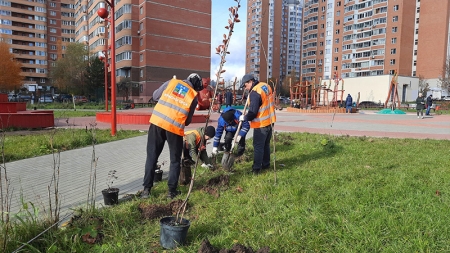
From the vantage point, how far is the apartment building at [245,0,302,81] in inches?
4531

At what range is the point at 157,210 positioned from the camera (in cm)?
356

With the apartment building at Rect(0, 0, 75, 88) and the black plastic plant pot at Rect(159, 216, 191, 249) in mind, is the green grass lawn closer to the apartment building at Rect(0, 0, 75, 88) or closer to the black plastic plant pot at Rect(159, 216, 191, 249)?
the black plastic plant pot at Rect(159, 216, 191, 249)

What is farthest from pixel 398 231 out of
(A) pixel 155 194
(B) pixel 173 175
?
(A) pixel 155 194

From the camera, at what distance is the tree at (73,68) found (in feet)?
154

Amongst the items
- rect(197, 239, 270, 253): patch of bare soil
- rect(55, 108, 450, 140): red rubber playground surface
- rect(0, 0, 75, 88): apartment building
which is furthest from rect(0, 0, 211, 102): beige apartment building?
rect(197, 239, 270, 253): patch of bare soil

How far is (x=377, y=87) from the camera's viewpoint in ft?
188

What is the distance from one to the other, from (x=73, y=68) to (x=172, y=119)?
48585 millimetres

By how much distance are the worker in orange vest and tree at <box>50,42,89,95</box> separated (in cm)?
4695

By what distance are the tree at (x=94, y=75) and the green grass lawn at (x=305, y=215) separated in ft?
152

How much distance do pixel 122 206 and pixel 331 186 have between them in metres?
2.81

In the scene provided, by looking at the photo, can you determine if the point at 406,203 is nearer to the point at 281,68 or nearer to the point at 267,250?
the point at 267,250

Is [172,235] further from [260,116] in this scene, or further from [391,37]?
[391,37]

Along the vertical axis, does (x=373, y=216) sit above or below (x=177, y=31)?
below

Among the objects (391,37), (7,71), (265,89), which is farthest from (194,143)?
(391,37)
